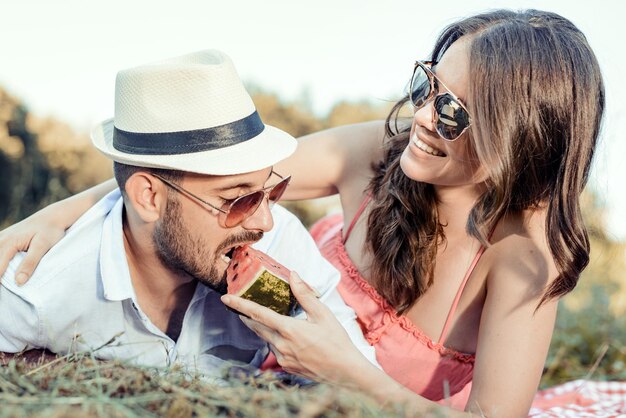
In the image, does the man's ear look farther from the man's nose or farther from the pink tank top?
the pink tank top

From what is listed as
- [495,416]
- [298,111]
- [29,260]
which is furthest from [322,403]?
[298,111]

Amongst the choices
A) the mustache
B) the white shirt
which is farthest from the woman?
the mustache

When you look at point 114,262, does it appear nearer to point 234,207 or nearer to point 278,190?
point 234,207

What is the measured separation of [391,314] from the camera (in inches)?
173

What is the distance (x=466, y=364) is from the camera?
14.0ft

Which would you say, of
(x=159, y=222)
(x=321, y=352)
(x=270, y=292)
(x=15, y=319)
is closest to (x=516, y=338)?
(x=321, y=352)

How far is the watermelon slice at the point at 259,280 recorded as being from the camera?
3535 mm

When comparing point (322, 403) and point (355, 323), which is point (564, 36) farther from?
point (322, 403)

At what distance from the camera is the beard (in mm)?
3742

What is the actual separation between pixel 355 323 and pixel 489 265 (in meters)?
0.86

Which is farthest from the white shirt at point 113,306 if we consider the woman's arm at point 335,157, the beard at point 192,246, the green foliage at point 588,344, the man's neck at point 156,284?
the green foliage at point 588,344

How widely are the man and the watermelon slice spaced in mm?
109

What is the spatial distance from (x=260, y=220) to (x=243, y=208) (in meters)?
0.12

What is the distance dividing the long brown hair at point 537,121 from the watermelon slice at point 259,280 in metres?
1.11
